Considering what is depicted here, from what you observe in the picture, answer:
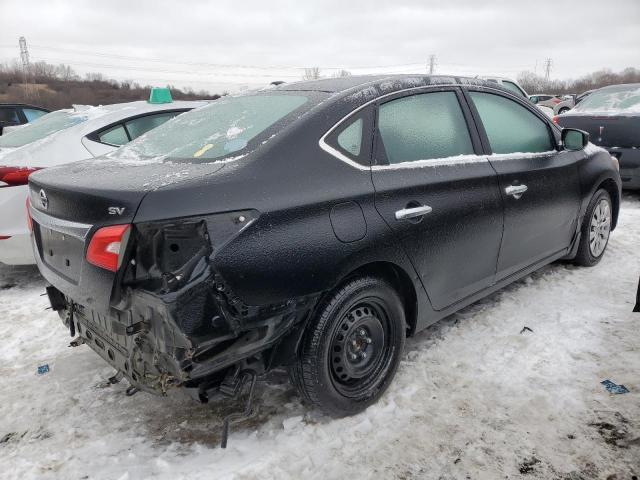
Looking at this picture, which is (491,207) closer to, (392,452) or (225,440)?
(392,452)

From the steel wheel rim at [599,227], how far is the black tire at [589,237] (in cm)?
1

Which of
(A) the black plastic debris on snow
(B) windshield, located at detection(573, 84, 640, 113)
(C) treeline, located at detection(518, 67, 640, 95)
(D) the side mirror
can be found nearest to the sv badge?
(A) the black plastic debris on snow

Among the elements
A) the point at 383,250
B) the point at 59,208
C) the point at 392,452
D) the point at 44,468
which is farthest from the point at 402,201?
the point at 44,468

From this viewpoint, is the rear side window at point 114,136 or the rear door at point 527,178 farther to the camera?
the rear side window at point 114,136

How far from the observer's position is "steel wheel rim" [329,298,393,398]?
99.0 inches

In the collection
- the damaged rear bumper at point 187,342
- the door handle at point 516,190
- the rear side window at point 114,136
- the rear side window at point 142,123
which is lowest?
the damaged rear bumper at point 187,342

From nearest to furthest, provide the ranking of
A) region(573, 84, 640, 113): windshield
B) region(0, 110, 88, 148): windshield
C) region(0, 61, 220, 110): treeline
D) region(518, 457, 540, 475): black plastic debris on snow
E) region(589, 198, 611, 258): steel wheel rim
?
region(518, 457, 540, 475): black plastic debris on snow, region(589, 198, 611, 258): steel wheel rim, region(0, 110, 88, 148): windshield, region(573, 84, 640, 113): windshield, region(0, 61, 220, 110): treeline

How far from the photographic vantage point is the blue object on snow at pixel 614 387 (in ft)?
9.08

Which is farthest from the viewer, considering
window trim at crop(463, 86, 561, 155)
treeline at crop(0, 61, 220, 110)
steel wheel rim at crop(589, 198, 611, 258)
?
treeline at crop(0, 61, 220, 110)

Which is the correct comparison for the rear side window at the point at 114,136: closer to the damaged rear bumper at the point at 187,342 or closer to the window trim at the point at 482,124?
the damaged rear bumper at the point at 187,342

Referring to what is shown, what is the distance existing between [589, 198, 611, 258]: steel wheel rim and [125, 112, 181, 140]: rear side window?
4239mm

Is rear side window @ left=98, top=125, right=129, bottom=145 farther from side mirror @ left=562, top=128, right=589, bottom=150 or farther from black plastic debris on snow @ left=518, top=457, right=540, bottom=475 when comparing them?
black plastic debris on snow @ left=518, top=457, right=540, bottom=475

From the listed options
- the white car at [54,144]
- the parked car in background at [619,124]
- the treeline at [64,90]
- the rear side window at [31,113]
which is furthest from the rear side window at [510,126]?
the treeline at [64,90]

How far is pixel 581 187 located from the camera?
4.09 metres
